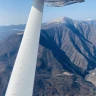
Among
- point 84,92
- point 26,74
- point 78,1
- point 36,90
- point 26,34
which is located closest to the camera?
point 26,74

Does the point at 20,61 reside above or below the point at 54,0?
below

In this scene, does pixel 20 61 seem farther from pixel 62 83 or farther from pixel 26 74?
pixel 62 83

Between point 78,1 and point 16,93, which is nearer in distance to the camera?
point 16,93

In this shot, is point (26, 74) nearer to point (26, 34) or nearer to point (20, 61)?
point (20, 61)

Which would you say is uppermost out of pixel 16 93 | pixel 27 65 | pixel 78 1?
pixel 78 1

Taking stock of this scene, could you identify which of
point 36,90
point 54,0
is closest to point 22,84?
point 54,0

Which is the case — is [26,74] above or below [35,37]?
below

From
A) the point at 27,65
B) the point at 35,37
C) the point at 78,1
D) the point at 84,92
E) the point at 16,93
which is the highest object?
the point at 78,1

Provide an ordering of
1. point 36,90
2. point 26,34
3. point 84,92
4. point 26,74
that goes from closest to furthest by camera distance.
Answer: point 26,74 < point 26,34 < point 36,90 < point 84,92

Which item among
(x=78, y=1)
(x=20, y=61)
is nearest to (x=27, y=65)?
(x=20, y=61)
